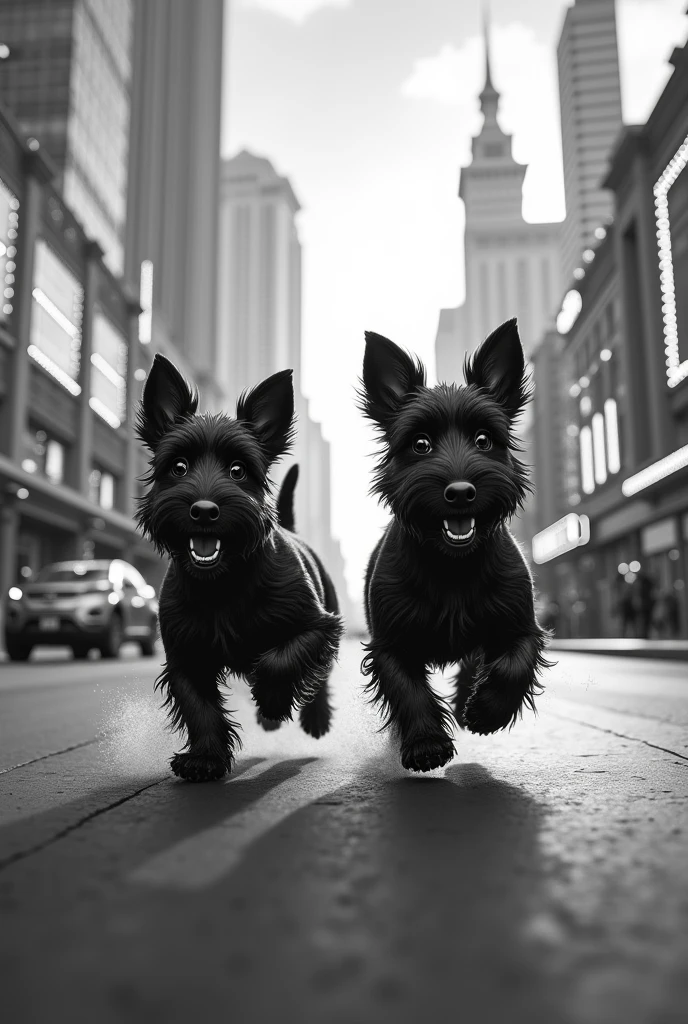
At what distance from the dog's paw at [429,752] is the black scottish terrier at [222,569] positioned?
471 mm

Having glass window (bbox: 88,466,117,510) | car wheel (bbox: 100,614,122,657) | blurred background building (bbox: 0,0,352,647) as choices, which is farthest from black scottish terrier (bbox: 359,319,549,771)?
glass window (bbox: 88,466,117,510)

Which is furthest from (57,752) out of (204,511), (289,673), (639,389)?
(639,389)

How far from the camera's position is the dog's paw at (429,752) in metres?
3.29

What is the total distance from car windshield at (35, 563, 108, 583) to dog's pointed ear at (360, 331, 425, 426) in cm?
1339

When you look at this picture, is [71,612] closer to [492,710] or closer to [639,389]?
[492,710]

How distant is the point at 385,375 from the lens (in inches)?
146

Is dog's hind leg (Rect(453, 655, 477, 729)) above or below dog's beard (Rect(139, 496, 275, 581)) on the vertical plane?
below

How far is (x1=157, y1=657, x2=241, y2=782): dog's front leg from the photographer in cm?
345

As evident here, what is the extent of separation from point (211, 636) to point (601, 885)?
76.2 inches

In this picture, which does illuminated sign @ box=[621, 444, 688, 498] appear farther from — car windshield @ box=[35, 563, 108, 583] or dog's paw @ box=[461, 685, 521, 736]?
dog's paw @ box=[461, 685, 521, 736]

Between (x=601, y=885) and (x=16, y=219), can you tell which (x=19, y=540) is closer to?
(x=16, y=219)

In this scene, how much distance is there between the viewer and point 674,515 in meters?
31.8

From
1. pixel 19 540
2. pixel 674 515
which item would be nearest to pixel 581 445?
pixel 674 515

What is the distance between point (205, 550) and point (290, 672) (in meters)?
0.56
